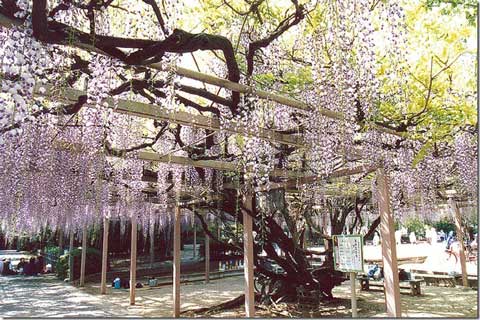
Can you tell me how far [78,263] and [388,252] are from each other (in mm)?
9393

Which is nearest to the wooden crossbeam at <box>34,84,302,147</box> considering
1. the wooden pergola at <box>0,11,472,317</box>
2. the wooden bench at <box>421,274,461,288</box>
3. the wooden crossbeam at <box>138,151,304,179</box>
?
the wooden pergola at <box>0,11,472,317</box>

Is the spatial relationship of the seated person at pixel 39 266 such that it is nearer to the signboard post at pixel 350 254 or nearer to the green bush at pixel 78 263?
the green bush at pixel 78 263

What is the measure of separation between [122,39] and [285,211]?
5044 mm

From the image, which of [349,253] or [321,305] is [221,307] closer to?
[321,305]

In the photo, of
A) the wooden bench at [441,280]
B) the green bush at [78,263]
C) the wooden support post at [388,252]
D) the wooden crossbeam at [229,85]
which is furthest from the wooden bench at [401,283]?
the green bush at [78,263]

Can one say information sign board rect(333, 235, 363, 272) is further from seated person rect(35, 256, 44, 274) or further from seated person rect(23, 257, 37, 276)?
seated person rect(35, 256, 44, 274)

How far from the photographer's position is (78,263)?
37.2 feet

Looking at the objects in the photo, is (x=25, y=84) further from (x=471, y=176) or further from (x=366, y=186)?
(x=366, y=186)

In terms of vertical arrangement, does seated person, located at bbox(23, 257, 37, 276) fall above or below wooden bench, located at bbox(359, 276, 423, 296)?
below

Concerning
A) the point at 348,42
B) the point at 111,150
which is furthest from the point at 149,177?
the point at 348,42

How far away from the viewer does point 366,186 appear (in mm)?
7555

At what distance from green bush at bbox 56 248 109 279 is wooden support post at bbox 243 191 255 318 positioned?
24.6 feet

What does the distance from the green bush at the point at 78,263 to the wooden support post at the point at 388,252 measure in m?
9.26

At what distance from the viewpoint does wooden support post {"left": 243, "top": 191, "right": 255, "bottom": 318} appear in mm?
5293
